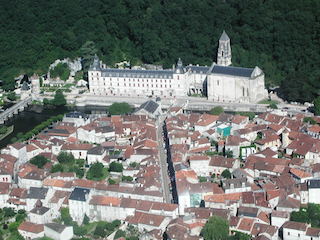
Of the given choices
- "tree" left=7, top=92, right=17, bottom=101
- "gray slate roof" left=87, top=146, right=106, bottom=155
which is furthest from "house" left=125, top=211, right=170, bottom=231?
"tree" left=7, top=92, right=17, bottom=101

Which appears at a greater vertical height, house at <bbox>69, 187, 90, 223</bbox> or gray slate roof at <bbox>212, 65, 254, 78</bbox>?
gray slate roof at <bbox>212, 65, 254, 78</bbox>

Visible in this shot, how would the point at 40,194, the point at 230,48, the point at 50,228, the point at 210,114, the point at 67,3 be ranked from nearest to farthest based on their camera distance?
the point at 50,228 → the point at 40,194 → the point at 210,114 → the point at 230,48 → the point at 67,3

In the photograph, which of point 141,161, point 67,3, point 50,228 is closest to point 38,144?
point 141,161

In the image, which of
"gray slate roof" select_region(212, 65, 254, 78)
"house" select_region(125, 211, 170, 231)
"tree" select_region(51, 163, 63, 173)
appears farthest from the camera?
"gray slate roof" select_region(212, 65, 254, 78)

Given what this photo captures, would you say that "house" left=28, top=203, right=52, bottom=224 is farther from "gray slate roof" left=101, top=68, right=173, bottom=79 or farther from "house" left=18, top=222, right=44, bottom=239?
"gray slate roof" left=101, top=68, right=173, bottom=79

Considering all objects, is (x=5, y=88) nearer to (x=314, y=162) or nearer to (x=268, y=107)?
(x=268, y=107)

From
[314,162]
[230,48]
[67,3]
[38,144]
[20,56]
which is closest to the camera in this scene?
[314,162]
